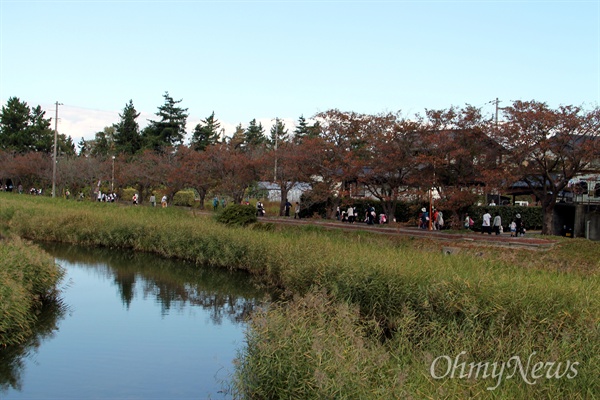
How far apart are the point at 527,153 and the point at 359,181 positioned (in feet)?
27.3

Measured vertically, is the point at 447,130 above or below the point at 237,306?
above

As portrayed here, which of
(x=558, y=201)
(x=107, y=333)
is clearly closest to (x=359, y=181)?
(x=558, y=201)

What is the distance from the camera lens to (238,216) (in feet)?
84.7

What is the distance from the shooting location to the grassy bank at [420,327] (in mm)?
7176

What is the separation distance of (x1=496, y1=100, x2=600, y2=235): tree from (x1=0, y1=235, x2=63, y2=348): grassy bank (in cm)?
1698

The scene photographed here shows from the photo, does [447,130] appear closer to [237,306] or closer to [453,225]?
[453,225]

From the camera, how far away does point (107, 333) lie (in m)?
13.2

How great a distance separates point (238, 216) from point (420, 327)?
53.5ft

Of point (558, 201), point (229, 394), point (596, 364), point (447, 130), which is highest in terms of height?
point (447, 130)

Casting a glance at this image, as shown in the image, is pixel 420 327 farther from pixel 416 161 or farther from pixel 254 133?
pixel 254 133

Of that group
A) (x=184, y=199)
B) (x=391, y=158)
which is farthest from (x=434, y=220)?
(x=184, y=199)

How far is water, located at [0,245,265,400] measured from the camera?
9.99 metres

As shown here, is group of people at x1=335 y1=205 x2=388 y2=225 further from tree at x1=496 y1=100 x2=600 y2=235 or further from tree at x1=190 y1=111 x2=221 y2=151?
tree at x1=190 y1=111 x2=221 y2=151

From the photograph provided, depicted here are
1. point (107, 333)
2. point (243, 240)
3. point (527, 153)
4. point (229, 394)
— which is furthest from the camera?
point (527, 153)
